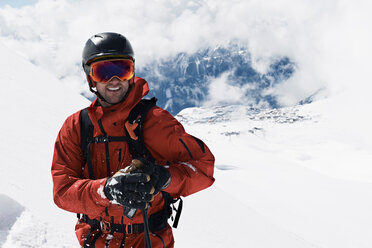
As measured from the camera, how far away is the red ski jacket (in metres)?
2.45

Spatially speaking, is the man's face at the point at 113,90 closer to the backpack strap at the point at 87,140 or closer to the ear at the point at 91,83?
the ear at the point at 91,83

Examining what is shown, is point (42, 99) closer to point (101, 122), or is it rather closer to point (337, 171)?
point (101, 122)

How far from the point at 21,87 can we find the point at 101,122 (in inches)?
503

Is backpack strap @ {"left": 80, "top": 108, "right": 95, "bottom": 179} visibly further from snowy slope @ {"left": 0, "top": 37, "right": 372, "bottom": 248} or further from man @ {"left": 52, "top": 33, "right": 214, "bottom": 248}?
snowy slope @ {"left": 0, "top": 37, "right": 372, "bottom": 248}

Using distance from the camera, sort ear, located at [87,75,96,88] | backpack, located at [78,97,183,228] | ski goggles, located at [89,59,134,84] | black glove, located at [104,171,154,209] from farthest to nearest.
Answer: ear, located at [87,75,96,88] → ski goggles, located at [89,59,134,84] → backpack, located at [78,97,183,228] → black glove, located at [104,171,154,209]

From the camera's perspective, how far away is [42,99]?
12727 mm

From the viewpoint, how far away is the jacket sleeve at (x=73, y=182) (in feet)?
7.53

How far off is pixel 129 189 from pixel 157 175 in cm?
23

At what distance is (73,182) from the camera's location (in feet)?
7.99

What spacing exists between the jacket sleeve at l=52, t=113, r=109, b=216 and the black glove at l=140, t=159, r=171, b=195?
387 mm

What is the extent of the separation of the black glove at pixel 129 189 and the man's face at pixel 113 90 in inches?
34.8

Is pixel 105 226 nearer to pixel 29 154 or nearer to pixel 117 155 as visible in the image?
pixel 117 155

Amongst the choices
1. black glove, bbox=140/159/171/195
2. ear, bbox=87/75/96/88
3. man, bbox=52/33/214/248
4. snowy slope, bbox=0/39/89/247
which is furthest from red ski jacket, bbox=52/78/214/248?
snowy slope, bbox=0/39/89/247

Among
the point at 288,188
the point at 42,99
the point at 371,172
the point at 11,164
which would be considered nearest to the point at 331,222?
the point at 288,188
